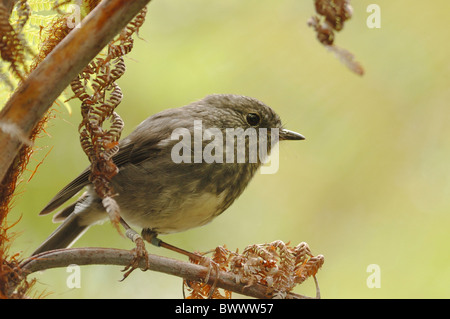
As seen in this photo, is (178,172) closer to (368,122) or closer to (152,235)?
(152,235)

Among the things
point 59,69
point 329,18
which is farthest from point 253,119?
point 59,69

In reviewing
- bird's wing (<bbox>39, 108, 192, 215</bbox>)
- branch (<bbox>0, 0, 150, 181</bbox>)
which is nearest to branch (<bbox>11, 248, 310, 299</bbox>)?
branch (<bbox>0, 0, 150, 181</bbox>)

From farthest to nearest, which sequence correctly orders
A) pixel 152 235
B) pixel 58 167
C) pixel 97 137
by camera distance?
1. pixel 58 167
2. pixel 152 235
3. pixel 97 137

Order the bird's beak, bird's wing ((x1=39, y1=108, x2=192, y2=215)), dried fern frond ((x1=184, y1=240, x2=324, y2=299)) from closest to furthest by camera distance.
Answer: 1. dried fern frond ((x1=184, y1=240, x2=324, y2=299))
2. bird's wing ((x1=39, y1=108, x2=192, y2=215))
3. the bird's beak

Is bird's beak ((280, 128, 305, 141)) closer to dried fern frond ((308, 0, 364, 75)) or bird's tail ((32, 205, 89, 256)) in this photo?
bird's tail ((32, 205, 89, 256))

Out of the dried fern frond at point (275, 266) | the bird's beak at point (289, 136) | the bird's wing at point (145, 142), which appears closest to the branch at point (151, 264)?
the dried fern frond at point (275, 266)
